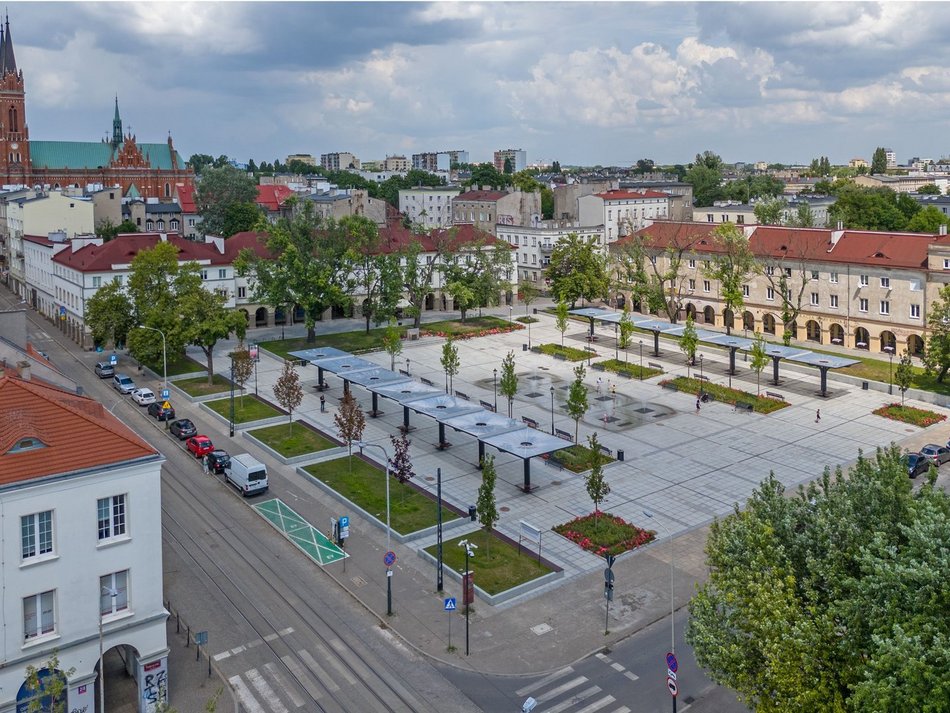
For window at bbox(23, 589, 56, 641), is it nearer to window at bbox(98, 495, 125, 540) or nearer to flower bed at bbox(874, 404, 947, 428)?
window at bbox(98, 495, 125, 540)

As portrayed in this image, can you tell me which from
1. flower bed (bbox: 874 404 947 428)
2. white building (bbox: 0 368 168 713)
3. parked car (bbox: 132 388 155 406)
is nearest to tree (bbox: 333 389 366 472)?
parked car (bbox: 132 388 155 406)

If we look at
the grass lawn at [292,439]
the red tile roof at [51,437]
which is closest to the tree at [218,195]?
the grass lawn at [292,439]

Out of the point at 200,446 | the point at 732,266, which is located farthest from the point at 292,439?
the point at 732,266

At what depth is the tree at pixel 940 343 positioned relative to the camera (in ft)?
218

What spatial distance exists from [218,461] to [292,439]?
677 centimetres

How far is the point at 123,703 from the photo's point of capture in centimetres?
2917

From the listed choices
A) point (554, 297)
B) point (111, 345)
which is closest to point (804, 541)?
point (111, 345)

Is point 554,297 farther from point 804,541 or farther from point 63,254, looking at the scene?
point 804,541

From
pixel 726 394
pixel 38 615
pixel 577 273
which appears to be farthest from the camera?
pixel 577 273

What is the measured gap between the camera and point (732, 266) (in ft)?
298

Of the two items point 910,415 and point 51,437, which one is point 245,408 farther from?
point 910,415

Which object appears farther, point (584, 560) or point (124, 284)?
point (124, 284)

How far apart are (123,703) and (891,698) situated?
23.8m

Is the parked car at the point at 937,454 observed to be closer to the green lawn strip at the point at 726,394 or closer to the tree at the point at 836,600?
the green lawn strip at the point at 726,394
